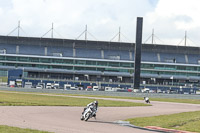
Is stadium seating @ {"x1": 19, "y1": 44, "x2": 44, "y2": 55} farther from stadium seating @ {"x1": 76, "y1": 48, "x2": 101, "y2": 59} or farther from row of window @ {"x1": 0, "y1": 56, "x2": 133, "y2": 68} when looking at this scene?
stadium seating @ {"x1": 76, "y1": 48, "x2": 101, "y2": 59}

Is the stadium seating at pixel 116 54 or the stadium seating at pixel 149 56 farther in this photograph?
the stadium seating at pixel 149 56

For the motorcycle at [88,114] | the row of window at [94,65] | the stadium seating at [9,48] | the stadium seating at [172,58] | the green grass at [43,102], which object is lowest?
the green grass at [43,102]

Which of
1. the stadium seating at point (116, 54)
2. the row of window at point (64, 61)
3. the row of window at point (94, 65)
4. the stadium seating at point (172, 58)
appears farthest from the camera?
the stadium seating at point (172, 58)

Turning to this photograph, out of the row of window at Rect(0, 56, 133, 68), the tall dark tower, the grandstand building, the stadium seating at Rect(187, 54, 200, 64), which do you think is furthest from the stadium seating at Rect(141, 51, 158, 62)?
the tall dark tower

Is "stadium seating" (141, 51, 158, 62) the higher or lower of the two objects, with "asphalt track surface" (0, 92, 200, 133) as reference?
higher

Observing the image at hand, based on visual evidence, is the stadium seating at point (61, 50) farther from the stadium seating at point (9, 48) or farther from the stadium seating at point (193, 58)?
the stadium seating at point (193, 58)

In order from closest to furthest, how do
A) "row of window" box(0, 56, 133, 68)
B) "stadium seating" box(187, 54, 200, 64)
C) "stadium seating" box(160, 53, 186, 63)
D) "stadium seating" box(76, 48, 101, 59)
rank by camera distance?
"row of window" box(0, 56, 133, 68)
"stadium seating" box(76, 48, 101, 59)
"stadium seating" box(160, 53, 186, 63)
"stadium seating" box(187, 54, 200, 64)

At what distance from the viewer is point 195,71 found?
124875 mm

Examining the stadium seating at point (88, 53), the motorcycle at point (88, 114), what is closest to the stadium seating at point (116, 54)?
the stadium seating at point (88, 53)

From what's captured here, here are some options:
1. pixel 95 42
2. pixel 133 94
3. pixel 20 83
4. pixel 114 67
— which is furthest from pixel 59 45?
pixel 133 94

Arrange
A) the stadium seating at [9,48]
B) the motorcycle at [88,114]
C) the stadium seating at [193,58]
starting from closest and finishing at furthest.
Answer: the motorcycle at [88,114]
the stadium seating at [9,48]
the stadium seating at [193,58]

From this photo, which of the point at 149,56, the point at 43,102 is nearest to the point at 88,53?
the point at 149,56

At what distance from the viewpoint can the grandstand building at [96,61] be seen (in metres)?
120

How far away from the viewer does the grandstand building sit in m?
120
